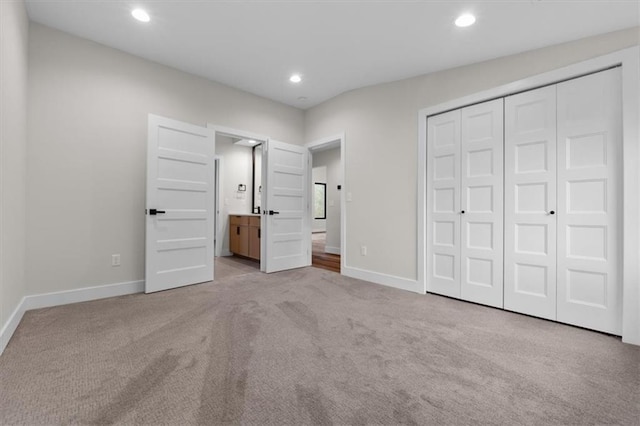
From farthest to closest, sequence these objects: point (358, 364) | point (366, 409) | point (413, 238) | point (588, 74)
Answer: point (413, 238)
point (588, 74)
point (358, 364)
point (366, 409)

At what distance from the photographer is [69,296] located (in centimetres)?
272

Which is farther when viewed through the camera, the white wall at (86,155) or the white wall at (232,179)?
the white wall at (232,179)

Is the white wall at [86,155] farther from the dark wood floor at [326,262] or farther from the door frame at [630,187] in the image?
the door frame at [630,187]

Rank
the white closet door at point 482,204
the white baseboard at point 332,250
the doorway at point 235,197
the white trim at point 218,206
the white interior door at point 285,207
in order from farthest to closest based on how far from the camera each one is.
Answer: the white baseboard at point 332,250 → the white trim at point 218,206 → the doorway at point 235,197 → the white interior door at point 285,207 → the white closet door at point 482,204

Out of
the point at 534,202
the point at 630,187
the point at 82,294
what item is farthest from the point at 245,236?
the point at 630,187

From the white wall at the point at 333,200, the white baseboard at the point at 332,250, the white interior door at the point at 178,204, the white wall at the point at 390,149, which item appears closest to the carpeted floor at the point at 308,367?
the white interior door at the point at 178,204

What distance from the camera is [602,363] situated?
1.72 m

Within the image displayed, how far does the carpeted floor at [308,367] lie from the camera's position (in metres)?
1.27

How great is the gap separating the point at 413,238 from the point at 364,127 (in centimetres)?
167

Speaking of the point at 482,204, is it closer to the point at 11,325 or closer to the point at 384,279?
the point at 384,279

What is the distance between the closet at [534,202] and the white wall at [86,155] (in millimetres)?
3341

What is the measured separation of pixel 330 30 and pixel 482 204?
89.3 inches

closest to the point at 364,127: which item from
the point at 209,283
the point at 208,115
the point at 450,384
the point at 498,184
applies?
the point at 498,184

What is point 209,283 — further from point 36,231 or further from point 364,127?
point 364,127
